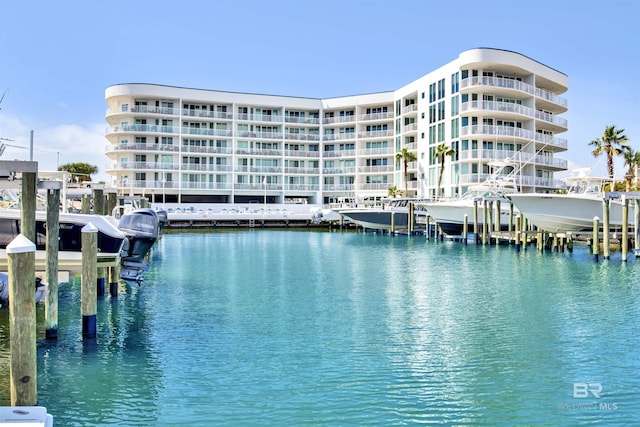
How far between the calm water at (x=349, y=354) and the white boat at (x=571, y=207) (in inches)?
448

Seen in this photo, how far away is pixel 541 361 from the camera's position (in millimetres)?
12117

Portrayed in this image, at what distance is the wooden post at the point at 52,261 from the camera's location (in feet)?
41.5

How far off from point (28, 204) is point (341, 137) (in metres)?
68.3

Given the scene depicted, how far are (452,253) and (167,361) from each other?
27204 millimetres

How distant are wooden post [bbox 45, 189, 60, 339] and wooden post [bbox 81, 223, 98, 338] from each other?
0.57 meters

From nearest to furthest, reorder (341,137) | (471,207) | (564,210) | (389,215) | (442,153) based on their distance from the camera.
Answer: (564,210) → (471,207) → (389,215) → (442,153) → (341,137)

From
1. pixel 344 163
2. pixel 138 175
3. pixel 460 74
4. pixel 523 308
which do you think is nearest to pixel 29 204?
pixel 523 308

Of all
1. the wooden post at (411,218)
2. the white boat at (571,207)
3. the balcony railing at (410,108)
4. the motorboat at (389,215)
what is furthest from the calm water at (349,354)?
the balcony railing at (410,108)

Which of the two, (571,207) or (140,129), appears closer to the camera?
(571,207)

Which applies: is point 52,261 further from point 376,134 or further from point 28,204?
point 376,134

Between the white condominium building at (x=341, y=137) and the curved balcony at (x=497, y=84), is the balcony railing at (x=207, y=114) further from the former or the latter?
the curved balcony at (x=497, y=84)

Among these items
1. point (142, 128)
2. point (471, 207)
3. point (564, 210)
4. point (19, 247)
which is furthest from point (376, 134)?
point (19, 247)

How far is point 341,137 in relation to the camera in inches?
A: 3088

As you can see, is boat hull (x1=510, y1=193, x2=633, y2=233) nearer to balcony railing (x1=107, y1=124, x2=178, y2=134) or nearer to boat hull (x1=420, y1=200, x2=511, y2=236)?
boat hull (x1=420, y1=200, x2=511, y2=236)
